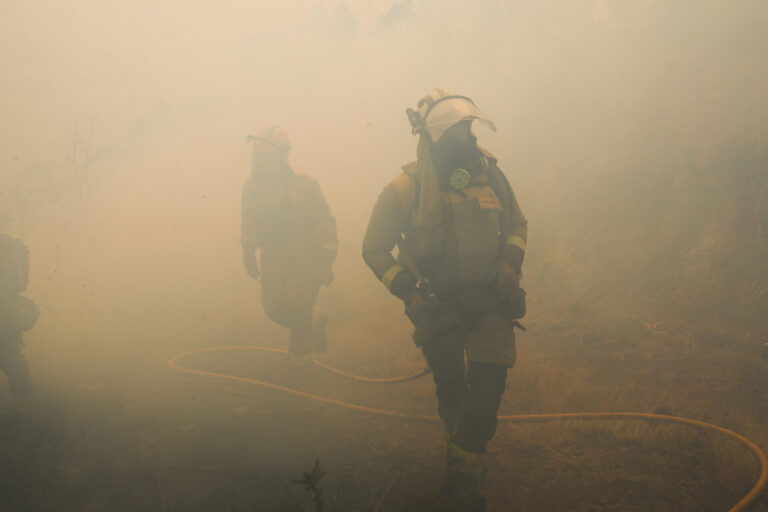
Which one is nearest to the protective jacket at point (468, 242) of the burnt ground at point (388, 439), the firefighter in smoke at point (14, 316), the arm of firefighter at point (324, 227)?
the burnt ground at point (388, 439)

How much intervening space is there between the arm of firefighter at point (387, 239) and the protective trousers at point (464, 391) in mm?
387

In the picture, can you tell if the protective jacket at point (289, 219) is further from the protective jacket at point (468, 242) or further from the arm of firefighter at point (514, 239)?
the arm of firefighter at point (514, 239)

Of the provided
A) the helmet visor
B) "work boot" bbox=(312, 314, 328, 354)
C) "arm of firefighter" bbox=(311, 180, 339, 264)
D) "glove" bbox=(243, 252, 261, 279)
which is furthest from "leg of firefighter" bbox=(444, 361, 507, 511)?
"glove" bbox=(243, 252, 261, 279)

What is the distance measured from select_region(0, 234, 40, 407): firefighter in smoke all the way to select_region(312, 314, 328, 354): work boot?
2501 mm

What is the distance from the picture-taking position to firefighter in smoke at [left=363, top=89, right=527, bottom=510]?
235 cm

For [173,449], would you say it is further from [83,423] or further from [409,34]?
[409,34]

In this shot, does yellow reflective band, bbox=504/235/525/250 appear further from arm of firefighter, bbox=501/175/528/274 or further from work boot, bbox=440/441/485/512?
work boot, bbox=440/441/485/512

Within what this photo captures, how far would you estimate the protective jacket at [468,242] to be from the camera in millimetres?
2389

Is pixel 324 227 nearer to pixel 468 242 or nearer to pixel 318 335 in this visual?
pixel 318 335

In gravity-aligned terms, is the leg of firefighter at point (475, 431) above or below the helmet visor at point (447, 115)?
below

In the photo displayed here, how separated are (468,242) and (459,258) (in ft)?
0.32

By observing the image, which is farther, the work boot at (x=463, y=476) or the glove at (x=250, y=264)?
the glove at (x=250, y=264)

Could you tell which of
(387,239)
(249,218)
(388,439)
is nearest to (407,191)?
(387,239)

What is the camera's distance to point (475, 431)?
7.63 ft
